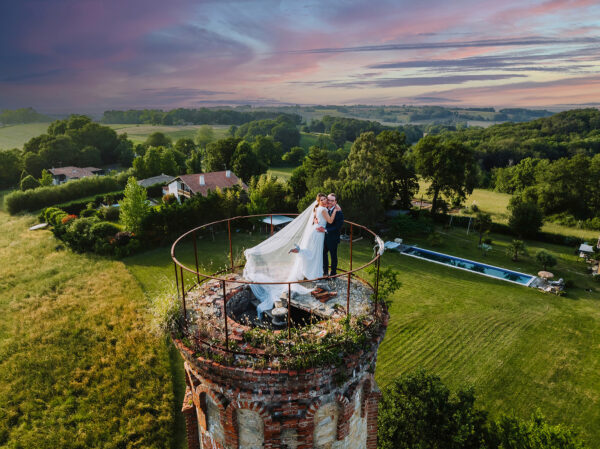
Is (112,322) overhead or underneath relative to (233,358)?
underneath

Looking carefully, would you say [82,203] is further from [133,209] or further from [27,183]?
[133,209]

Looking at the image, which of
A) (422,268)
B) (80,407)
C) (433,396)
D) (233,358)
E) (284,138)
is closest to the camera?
(233,358)

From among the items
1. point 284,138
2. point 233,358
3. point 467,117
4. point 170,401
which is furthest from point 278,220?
point 467,117

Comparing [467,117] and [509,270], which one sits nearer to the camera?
[509,270]

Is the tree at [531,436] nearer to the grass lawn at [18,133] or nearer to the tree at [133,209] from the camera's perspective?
the tree at [133,209]

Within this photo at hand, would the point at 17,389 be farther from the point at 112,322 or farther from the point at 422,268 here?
the point at 422,268

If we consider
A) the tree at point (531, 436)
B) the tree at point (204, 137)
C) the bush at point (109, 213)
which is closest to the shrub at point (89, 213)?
the bush at point (109, 213)

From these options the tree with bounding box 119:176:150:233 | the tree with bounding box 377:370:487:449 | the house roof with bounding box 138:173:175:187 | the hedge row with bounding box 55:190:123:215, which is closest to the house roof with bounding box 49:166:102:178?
the house roof with bounding box 138:173:175:187
